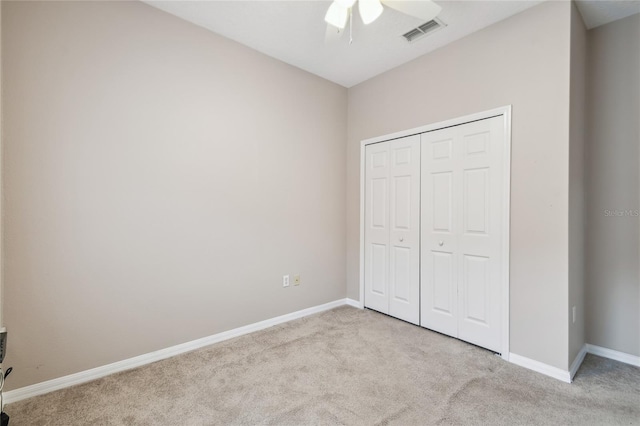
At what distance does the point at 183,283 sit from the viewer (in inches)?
98.1

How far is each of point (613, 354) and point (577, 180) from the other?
1.46 m

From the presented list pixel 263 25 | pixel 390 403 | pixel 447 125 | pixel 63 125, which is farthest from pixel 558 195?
pixel 63 125

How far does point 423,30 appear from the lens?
255 cm

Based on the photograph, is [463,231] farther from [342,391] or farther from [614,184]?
[342,391]

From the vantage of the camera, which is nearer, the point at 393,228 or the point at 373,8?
the point at 373,8

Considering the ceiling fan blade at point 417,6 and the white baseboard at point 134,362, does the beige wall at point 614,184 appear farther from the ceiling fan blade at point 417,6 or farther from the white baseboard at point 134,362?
the white baseboard at point 134,362

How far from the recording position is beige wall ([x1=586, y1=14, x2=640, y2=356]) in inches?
91.7

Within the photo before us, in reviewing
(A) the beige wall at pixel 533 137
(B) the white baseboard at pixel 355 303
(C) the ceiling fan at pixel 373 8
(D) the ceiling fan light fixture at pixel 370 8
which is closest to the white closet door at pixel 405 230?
(B) the white baseboard at pixel 355 303

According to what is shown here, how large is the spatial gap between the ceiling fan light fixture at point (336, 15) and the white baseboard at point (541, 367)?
277 centimetres

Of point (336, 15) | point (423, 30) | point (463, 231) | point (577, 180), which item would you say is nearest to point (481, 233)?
point (463, 231)

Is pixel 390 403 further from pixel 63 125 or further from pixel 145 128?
pixel 63 125

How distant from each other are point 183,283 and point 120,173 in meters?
1.00

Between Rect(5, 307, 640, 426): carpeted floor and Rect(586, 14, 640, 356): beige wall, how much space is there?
14.6 inches

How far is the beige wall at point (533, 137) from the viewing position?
211 cm
